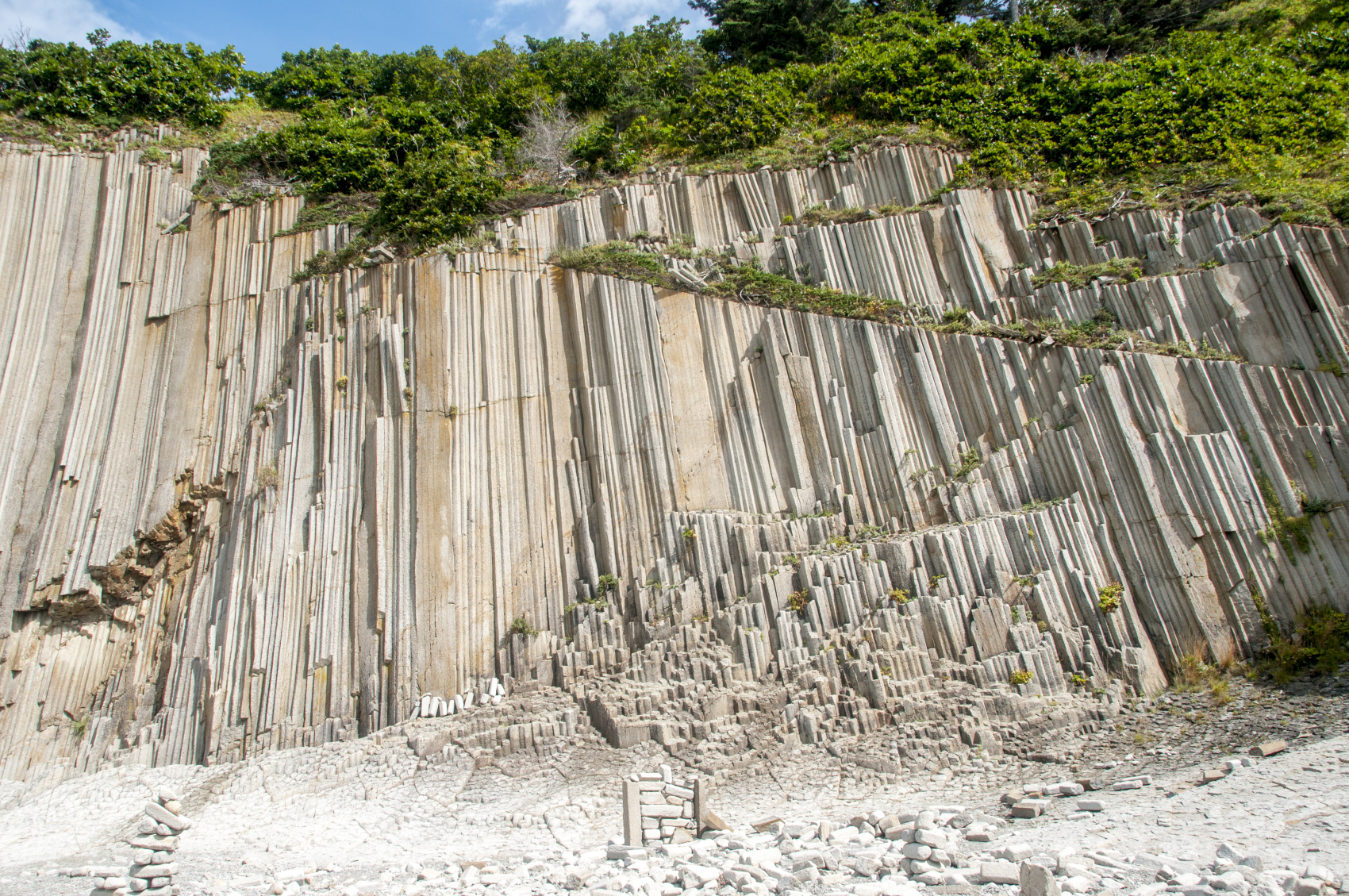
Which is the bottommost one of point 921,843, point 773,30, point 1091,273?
point 921,843

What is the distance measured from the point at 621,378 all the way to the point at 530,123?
10.2 metres

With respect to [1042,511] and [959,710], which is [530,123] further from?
[959,710]

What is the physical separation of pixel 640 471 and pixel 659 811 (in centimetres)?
627

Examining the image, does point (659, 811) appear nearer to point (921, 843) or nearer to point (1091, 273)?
point (921, 843)

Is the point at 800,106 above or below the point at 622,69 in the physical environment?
below

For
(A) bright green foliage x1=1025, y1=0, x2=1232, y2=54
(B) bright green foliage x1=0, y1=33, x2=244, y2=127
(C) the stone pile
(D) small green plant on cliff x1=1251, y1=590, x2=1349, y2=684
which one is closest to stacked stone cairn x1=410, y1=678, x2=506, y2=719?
(C) the stone pile

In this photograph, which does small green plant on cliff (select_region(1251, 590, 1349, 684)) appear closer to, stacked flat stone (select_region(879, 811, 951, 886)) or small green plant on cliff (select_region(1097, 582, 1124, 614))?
small green plant on cliff (select_region(1097, 582, 1124, 614))

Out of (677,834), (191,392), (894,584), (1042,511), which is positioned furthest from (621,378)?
(191,392)

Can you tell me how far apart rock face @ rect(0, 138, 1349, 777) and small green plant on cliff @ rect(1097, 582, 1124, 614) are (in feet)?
0.26

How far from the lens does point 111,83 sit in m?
19.3

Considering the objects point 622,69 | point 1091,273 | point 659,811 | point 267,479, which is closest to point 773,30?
point 622,69

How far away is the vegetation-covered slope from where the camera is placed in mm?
15328

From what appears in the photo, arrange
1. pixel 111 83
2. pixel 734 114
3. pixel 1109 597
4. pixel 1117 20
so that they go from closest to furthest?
pixel 1109 597 < pixel 734 114 < pixel 111 83 < pixel 1117 20

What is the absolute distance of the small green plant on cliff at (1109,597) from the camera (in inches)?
393
